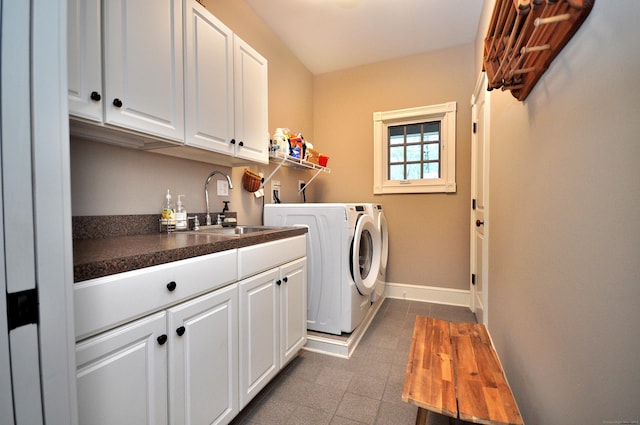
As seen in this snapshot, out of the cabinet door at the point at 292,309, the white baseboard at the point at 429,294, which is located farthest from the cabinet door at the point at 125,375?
the white baseboard at the point at 429,294

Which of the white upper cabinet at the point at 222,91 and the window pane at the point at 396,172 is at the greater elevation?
the white upper cabinet at the point at 222,91

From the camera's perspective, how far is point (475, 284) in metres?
2.71

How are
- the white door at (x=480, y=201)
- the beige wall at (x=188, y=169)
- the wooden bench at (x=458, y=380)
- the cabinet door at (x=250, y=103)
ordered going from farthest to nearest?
the white door at (x=480, y=201) → the cabinet door at (x=250, y=103) → the beige wall at (x=188, y=169) → the wooden bench at (x=458, y=380)

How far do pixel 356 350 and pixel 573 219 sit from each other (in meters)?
1.74

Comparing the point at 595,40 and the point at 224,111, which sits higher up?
the point at 224,111

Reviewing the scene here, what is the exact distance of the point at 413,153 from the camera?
329 centimetres

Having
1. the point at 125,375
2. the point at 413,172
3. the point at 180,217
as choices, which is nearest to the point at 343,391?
the point at 125,375

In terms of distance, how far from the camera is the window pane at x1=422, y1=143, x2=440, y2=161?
3.17m

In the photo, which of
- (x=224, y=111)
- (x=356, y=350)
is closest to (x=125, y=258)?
(x=224, y=111)

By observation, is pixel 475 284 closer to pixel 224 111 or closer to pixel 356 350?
pixel 356 350

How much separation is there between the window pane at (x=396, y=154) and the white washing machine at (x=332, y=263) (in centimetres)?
138

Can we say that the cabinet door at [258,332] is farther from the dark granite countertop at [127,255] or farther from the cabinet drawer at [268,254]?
the dark granite countertop at [127,255]

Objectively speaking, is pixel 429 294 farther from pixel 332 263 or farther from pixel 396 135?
pixel 396 135

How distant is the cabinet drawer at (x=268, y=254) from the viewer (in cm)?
134
